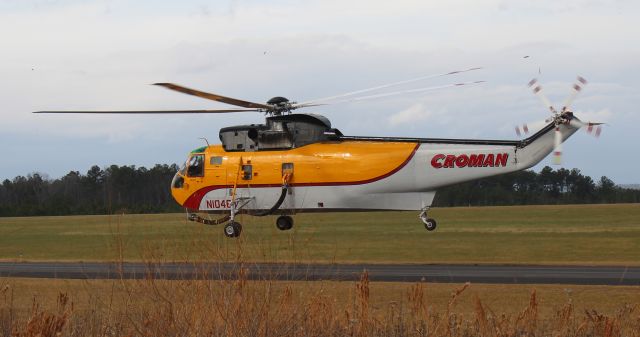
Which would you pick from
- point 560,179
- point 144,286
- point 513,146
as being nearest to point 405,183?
point 513,146

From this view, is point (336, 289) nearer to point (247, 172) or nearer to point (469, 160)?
point (469, 160)

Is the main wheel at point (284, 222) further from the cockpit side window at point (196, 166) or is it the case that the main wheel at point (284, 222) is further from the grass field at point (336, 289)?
the cockpit side window at point (196, 166)

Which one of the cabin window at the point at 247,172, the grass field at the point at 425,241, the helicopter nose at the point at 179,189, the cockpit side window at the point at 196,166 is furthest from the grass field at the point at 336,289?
the cockpit side window at the point at 196,166

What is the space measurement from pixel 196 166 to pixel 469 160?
41.4 ft

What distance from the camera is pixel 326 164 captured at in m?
34.5

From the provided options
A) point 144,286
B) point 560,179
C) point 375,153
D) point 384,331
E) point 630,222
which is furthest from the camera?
point 560,179

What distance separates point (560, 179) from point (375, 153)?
13013cm

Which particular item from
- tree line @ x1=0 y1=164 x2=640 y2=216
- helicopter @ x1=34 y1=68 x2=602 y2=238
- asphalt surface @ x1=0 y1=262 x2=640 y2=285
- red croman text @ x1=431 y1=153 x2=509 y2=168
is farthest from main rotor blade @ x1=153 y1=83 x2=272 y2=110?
tree line @ x1=0 y1=164 x2=640 y2=216

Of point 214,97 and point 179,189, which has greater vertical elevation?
point 214,97

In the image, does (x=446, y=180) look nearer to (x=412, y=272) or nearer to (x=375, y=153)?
(x=375, y=153)

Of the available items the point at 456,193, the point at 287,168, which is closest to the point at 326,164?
the point at 287,168

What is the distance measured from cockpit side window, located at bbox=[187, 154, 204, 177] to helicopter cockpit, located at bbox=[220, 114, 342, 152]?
7.46ft

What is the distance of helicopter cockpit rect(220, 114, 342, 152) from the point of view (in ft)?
115

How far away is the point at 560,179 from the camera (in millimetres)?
156750
